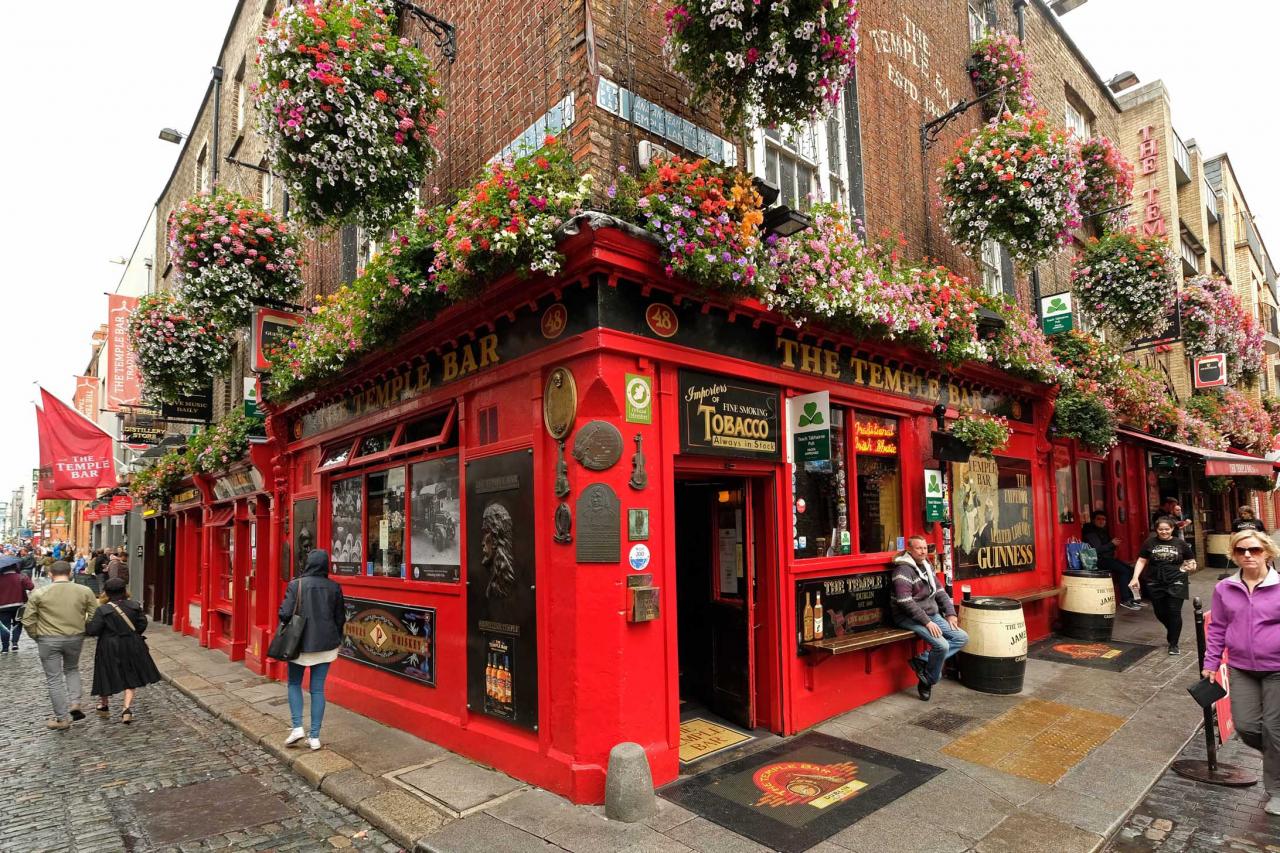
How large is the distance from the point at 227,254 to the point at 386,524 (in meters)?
4.49

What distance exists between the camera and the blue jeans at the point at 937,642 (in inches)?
302

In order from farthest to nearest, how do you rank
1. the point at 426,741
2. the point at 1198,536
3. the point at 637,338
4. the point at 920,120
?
the point at 1198,536 < the point at 920,120 < the point at 426,741 < the point at 637,338

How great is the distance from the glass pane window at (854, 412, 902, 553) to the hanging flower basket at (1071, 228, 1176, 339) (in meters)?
7.55

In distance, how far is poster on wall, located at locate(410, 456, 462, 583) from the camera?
23.9 ft

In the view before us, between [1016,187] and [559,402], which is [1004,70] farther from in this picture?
[559,402]

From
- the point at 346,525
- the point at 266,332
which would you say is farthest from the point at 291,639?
the point at 266,332

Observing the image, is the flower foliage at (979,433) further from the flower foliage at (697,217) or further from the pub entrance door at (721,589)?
the flower foliage at (697,217)

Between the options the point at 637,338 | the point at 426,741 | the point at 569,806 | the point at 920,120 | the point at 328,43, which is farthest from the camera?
the point at 920,120

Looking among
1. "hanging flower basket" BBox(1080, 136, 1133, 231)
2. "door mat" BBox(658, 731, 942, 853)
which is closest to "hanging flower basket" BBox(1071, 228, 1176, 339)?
"hanging flower basket" BBox(1080, 136, 1133, 231)

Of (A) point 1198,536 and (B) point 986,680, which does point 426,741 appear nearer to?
(B) point 986,680

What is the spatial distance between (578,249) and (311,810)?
5.07m

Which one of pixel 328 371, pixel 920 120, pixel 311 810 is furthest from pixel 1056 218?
pixel 311 810

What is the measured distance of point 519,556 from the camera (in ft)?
A: 20.3

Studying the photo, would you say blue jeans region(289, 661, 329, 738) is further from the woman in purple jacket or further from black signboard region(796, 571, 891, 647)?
the woman in purple jacket
